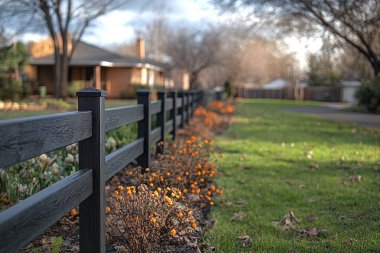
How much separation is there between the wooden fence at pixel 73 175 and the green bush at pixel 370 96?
21434 millimetres

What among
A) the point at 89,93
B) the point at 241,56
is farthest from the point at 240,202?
the point at 241,56

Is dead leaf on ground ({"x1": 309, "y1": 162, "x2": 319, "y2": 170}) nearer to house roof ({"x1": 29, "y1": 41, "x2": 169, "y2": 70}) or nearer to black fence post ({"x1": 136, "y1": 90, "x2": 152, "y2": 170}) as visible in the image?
black fence post ({"x1": 136, "y1": 90, "x2": 152, "y2": 170})

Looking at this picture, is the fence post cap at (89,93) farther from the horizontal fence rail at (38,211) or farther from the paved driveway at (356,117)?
the paved driveway at (356,117)

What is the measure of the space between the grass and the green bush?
13.4 meters

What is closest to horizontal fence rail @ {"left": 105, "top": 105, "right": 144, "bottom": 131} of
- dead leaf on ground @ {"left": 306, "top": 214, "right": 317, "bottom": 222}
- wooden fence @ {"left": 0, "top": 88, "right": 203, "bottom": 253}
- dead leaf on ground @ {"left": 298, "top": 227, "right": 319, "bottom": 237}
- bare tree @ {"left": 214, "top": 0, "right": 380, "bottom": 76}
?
wooden fence @ {"left": 0, "top": 88, "right": 203, "bottom": 253}

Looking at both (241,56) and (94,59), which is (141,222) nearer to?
(94,59)

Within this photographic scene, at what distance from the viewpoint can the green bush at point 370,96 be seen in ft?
74.4

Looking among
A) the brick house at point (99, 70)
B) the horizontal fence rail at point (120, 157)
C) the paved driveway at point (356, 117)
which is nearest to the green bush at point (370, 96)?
the paved driveway at point (356, 117)

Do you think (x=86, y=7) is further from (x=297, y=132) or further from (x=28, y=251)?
(x=28, y=251)

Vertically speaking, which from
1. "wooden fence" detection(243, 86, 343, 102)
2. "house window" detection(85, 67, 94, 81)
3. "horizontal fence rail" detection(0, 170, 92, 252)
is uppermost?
"house window" detection(85, 67, 94, 81)

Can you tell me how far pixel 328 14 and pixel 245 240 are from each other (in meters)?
16.9

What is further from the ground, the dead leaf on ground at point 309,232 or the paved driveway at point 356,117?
the paved driveway at point 356,117

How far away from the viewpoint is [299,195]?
18.4 feet

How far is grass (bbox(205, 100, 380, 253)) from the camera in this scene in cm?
391
